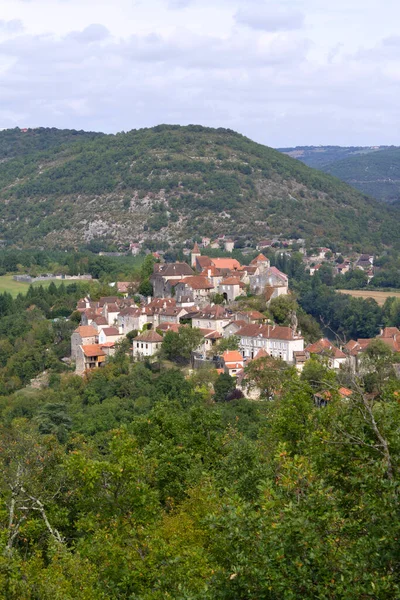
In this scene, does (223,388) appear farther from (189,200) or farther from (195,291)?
(189,200)

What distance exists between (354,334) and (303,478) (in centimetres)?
7774

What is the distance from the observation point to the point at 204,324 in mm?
61656

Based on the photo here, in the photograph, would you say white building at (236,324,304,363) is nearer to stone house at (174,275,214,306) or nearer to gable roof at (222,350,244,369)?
gable roof at (222,350,244,369)

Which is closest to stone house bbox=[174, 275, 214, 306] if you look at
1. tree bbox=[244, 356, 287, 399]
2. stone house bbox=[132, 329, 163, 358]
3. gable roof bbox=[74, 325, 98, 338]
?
stone house bbox=[132, 329, 163, 358]

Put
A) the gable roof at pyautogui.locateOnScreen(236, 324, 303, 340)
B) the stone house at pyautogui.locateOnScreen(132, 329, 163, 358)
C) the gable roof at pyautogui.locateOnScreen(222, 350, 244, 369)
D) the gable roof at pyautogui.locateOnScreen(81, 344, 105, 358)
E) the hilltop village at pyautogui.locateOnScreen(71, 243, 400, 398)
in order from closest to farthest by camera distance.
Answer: the gable roof at pyautogui.locateOnScreen(222, 350, 244, 369) < the gable roof at pyautogui.locateOnScreen(236, 324, 303, 340) < the hilltop village at pyautogui.locateOnScreen(71, 243, 400, 398) < the stone house at pyautogui.locateOnScreen(132, 329, 163, 358) < the gable roof at pyautogui.locateOnScreen(81, 344, 105, 358)

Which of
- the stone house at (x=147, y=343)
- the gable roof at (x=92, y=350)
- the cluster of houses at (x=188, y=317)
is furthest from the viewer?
the gable roof at (x=92, y=350)

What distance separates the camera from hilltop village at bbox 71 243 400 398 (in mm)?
57281

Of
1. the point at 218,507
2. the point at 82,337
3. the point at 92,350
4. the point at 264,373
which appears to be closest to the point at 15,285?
the point at 82,337

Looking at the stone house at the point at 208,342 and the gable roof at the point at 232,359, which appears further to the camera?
the stone house at the point at 208,342

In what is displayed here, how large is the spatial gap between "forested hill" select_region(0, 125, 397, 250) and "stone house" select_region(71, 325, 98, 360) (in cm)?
8706

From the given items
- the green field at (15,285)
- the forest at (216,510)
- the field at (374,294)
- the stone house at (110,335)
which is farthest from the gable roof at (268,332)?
the field at (374,294)

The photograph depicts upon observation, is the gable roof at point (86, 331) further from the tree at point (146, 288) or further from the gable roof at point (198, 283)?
the gable roof at point (198, 283)

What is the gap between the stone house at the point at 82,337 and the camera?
2488 inches

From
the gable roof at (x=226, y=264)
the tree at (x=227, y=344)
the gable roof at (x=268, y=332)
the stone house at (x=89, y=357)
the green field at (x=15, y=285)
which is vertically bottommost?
the green field at (x=15, y=285)
